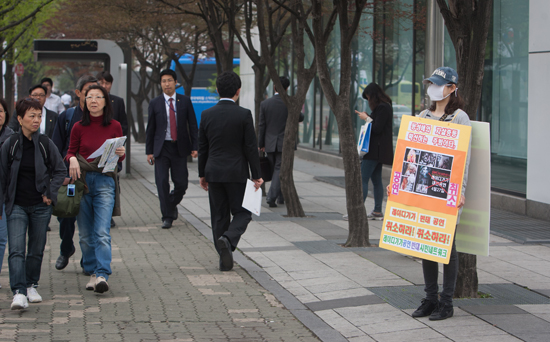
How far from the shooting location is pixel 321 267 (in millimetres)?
7086

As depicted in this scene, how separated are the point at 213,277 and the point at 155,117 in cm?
343

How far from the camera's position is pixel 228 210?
719 cm

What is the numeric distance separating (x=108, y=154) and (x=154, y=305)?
1.32m

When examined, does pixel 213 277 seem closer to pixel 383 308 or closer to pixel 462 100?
pixel 383 308

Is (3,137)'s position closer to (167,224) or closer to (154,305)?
(154,305)

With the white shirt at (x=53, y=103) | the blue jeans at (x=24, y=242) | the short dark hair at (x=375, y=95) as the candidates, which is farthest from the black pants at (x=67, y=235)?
the white shirt at (x=53, y=103)

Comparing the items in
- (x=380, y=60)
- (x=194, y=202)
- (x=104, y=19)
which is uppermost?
(x=104, y=19)

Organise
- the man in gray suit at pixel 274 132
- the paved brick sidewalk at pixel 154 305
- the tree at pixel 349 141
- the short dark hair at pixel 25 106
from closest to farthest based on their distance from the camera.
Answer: the paved brick sidewalk at pixel 154 305 → the short dark hair at pixel 25 106 → the tree at pixel 349 141 → the man in gray suit at pixel 274 132

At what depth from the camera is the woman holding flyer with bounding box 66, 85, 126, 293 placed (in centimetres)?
615

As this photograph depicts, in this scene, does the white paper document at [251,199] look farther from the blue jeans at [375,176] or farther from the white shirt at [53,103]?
the white shirt at [53,103]

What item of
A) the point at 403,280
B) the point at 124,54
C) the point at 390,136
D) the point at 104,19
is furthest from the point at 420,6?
the point at 403,280

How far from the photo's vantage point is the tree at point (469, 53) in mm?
5762

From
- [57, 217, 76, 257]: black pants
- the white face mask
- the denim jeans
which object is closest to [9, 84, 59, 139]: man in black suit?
[57, 217, 76, 257]: black pants

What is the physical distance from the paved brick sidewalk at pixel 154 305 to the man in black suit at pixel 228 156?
41 centimetres
